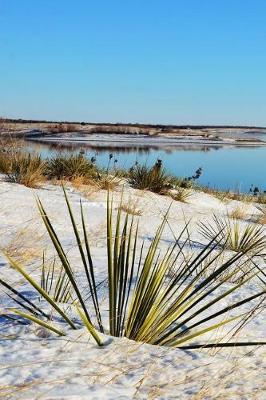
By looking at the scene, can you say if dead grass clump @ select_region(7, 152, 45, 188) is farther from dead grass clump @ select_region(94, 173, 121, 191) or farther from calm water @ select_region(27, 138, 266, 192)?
calm water @ select_region(27, 138, 266, 192)

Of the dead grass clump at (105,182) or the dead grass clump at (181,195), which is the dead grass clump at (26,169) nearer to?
the dead grass clump at (105,182)

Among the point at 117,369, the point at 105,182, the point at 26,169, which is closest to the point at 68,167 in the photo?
the point at 105,182

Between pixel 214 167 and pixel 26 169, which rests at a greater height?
pixel 26 169

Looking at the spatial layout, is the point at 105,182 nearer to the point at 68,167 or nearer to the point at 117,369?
the point at 68,167

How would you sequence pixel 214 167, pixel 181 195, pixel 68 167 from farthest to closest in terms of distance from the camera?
1. pixel 214 167
2. pixel 181 195
3. pixel 68 167

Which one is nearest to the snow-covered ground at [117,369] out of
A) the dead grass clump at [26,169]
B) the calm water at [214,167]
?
the dead grass clump at [26,169]

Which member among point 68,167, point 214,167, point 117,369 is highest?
point 68,167

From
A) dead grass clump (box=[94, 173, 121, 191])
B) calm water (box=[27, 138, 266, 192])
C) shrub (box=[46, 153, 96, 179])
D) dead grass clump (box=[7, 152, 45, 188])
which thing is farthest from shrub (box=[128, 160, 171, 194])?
calm water (box=[27, 138, 266, 192])

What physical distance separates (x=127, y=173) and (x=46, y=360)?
302 inches

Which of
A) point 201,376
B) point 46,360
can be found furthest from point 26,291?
point 201,376

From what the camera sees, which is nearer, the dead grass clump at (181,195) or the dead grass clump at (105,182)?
the dead grass clump at (105,182)

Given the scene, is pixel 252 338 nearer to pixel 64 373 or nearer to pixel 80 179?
pixel 64 373

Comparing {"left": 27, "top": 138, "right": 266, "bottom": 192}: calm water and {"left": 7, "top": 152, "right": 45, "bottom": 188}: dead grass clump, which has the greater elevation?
{"left": 7, "top": 152, "right": 45, "bottom": 188}: dead grass clump

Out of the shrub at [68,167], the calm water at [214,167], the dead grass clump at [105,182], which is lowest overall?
the calm water at [214,167]
